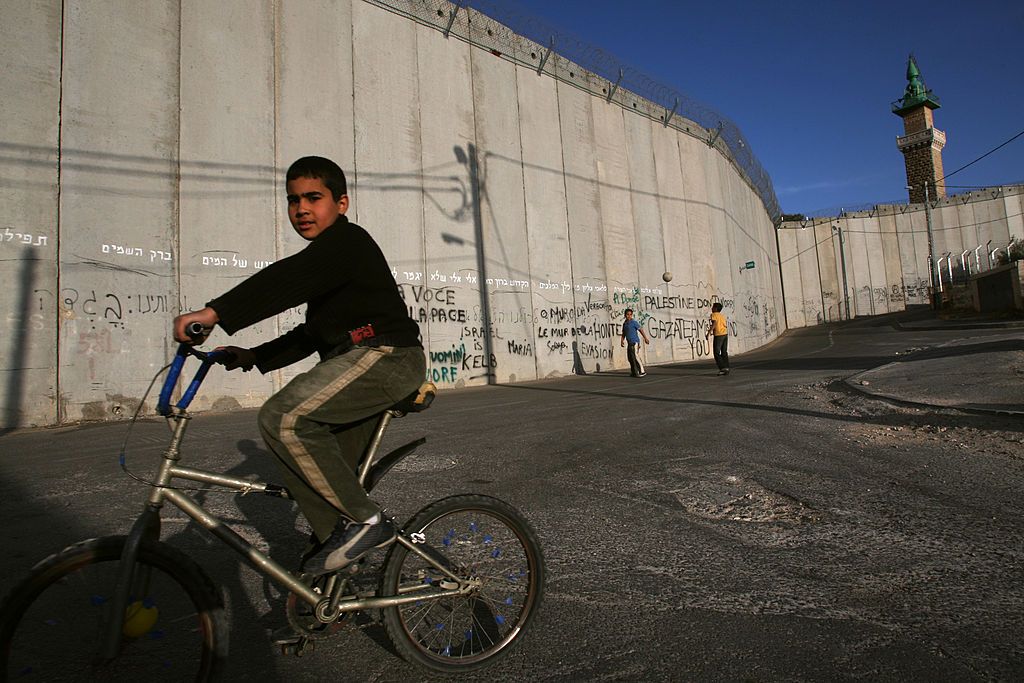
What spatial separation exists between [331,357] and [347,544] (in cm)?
61

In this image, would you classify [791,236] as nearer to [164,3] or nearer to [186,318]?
[164,3]

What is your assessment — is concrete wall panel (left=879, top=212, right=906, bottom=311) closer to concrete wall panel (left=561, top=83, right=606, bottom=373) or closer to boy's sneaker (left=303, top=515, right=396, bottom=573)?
concrete wall panel (left=561, top=83, right=606, bottom=373)

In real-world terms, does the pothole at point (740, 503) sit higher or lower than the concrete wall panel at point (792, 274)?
lower

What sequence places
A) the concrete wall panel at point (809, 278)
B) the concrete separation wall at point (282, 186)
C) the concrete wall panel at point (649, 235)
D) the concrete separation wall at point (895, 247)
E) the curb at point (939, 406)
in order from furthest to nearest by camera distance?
the concrete separation wall at point (895, 247)
the concrete wall panel at point (809, 278)
the concrete wall panel at point (649, 235)
the concrete separation wall at point (282, 186)
the curb at point (939, 406)

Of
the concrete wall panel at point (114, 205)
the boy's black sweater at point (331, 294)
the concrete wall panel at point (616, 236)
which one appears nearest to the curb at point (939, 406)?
the boy's black sweater at point (331, 294)

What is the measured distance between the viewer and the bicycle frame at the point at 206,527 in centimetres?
157

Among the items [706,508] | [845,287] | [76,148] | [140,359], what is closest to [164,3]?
[76,148]

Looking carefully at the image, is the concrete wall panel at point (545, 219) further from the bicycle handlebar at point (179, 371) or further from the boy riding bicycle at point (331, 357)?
the bicycle handlebar at point (179, 371)

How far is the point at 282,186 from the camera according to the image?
11523 mm

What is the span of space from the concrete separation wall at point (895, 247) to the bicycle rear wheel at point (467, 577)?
47.5 meters

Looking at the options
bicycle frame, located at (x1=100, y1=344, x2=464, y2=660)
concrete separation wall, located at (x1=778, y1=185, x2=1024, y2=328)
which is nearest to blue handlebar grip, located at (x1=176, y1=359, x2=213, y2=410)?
bicycle frame, located at (x1=100, y1=344, x2=464, y2=660)

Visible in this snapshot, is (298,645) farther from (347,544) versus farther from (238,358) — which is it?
(238,358)

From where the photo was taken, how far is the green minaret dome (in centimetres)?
6538

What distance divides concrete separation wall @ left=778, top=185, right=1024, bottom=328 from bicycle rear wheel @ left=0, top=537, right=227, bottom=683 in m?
48.4
